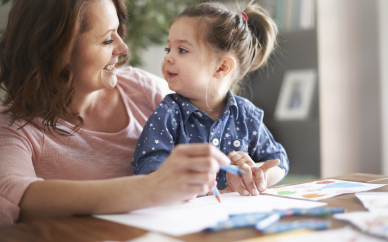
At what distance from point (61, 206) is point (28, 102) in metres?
0.46

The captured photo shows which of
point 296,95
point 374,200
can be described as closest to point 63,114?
point 374,200

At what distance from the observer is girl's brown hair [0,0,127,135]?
1.05 m

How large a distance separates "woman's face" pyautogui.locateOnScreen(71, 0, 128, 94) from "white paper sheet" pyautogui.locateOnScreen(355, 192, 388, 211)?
83 cm

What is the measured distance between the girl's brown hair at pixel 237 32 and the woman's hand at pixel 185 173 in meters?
0.66

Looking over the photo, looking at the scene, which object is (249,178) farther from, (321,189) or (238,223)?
(238,223)

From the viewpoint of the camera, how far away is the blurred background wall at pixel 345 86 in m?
2.29

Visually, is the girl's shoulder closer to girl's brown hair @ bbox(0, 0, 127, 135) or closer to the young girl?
the young girl

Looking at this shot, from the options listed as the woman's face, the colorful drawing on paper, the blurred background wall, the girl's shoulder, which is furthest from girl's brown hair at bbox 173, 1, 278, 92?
the blurred background wall

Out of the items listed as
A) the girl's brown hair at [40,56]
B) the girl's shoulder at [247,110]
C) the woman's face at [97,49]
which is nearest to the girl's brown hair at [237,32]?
the girl's shoulder at [247,110]

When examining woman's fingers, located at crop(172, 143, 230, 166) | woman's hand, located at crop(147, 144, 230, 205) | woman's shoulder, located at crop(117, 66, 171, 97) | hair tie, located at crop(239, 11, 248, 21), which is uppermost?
hair tie, located at crop(239, 11, 248, 21)

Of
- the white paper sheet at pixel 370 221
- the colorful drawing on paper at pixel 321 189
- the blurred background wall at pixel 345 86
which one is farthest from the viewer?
the blurred background wall at pixel 345 86

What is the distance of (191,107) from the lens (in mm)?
1156

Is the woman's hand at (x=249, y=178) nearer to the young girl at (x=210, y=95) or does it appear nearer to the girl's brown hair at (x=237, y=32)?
the young girl at (x=210, y=95)

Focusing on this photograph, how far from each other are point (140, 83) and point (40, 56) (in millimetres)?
431
